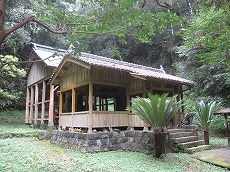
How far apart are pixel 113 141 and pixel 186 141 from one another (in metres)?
3.36

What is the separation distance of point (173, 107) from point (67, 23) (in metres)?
4.94

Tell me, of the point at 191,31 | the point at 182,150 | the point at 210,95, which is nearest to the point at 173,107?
the point at 182,150

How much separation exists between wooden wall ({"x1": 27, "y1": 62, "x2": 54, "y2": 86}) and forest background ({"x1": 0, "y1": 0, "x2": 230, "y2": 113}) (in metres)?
1.41

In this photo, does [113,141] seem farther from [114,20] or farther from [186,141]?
[114,20]

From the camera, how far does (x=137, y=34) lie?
4547mm

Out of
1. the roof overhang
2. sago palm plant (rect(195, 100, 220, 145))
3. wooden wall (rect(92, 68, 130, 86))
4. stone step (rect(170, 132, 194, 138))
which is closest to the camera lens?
stone step (rect(170, 132, 194, 138))

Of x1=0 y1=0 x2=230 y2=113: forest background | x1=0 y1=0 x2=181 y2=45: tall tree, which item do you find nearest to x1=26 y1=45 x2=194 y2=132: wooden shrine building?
x1=0 y1=0 x2=230 y2=113: forest background

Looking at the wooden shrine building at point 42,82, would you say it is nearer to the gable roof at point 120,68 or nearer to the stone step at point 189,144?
the gable roof at point 120,68

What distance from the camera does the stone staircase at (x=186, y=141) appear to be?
863 cm

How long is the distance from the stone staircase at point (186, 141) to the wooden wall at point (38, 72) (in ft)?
29.9

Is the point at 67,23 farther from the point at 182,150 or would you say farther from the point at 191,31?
the point at 191,31

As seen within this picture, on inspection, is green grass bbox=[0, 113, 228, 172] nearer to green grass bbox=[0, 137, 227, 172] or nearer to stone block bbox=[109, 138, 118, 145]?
green grass bbox=[0, 137, 227, 172]

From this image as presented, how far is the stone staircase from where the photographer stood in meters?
8.63

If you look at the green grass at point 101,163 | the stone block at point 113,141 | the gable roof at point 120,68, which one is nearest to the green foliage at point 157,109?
the green grass at point 101,163
